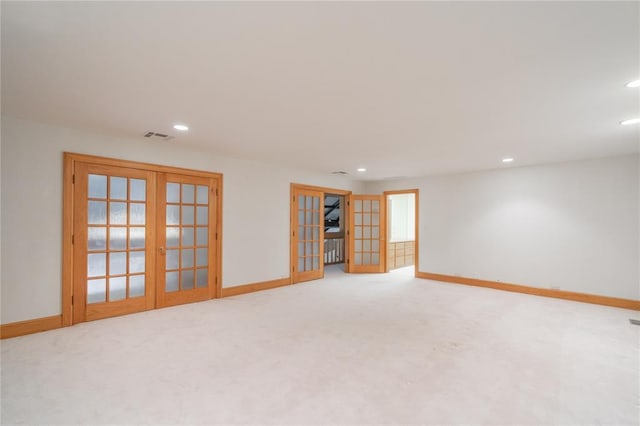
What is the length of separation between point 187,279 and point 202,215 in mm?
1009

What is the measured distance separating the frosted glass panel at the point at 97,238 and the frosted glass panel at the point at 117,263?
16cm

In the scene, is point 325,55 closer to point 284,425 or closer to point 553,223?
point 284,425

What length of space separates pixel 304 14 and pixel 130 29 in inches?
39.6

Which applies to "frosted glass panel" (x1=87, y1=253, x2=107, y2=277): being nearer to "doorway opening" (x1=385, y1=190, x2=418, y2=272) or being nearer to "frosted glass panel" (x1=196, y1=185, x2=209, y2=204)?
"frosted glass panel" (x1=196, y1=185, x2=209, y2=204)

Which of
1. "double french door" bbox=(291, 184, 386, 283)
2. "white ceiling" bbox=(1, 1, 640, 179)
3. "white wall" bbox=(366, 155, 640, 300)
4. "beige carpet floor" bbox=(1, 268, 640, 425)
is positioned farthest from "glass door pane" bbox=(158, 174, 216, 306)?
"white wall" bbox=(366, 155, 640, 300)

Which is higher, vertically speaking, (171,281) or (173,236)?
(173,236)

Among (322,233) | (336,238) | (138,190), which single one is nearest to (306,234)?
(322,233)

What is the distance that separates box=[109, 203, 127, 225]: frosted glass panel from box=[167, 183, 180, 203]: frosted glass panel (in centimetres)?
59

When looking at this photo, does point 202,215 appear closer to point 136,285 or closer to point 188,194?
point 188,194

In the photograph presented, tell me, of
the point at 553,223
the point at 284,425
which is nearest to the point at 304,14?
the point at 284,425

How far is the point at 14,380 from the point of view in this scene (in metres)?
2.37

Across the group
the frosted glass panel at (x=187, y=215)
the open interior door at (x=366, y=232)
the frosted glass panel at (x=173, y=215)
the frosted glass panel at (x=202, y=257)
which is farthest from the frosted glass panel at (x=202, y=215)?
the open interior door at (x=366, y=232)

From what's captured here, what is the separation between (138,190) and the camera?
4145mm

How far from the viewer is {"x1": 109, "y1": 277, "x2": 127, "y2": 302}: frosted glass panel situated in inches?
154
